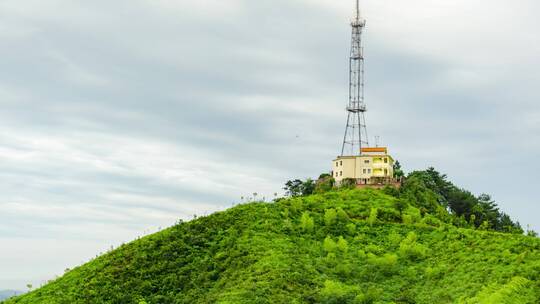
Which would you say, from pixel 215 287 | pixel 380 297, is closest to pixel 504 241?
pixel 380 297

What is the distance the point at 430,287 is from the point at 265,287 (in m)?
8.45

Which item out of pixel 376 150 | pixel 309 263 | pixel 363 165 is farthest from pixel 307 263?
pixel 376 150

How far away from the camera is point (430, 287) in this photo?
34.3 meters

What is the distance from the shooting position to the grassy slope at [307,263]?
108ft

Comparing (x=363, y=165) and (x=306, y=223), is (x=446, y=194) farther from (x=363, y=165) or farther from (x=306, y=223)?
(x=306, y=223)

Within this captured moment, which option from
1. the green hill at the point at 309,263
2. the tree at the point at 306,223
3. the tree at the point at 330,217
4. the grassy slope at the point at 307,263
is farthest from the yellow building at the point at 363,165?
the tree at the point at 306,223

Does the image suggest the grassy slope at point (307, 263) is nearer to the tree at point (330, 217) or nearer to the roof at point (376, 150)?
the tree at point (330, 217)

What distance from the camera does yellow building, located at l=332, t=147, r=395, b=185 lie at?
75.9 meters

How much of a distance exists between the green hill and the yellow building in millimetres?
26846

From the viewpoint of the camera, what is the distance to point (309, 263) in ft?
122

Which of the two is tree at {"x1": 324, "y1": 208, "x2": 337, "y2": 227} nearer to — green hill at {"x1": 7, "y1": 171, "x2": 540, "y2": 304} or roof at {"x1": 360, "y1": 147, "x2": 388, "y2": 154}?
green hill at {"x1": 7, "y1": 171, "x2": 540, "y2": 304}

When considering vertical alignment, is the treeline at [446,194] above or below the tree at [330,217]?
above

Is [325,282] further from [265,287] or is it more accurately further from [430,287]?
[430,287]

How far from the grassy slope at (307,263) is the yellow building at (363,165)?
2755 cm
